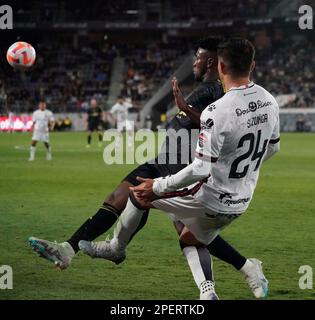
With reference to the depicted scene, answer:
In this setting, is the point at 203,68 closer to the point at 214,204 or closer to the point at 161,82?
the point at 214,204

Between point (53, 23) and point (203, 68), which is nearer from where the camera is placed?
point (203, 68)

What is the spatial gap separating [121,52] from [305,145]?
1122 inches

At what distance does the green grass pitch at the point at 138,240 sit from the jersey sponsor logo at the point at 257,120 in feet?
5.74

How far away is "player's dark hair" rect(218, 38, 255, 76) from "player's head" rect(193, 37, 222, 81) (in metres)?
0.98

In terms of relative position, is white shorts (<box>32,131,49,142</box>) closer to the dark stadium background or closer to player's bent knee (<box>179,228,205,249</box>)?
the dark stadium background

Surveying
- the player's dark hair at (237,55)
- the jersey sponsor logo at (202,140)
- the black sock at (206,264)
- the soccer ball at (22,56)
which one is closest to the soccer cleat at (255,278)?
the black sock at (206,264)

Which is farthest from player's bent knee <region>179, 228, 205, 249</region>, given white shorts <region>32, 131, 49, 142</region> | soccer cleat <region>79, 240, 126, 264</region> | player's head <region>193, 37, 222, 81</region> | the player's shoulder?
white shorts <region>32, 131, 49, 142</region>

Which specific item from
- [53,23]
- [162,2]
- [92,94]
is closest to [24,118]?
[92,94]

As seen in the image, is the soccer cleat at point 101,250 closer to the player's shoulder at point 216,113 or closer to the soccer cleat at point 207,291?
the soccer cleat at point 207,291

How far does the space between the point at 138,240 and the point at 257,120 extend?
174 inches

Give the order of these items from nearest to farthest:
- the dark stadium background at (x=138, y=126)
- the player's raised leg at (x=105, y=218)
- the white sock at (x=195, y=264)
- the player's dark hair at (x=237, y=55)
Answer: the player's dark hair at (x=237, y=55) → the white sock at (x=195, y=264) → the player's raised leg at (x=105, y=218) → the dark stadium background at (x=138, y=126)

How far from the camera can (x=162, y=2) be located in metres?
60.9

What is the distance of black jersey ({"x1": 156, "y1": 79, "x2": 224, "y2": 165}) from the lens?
7164 mm

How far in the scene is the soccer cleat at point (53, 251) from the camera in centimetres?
740
